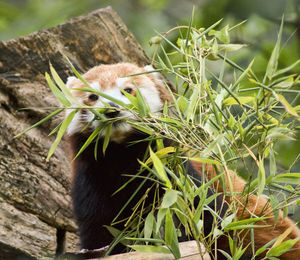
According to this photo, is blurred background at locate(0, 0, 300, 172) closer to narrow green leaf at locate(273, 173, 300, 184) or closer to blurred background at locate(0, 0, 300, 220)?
blurred background at locate(0, 0, 300, 220)

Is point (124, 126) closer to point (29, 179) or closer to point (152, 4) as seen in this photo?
point (29, 179)

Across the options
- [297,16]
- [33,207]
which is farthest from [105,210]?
[297,16]

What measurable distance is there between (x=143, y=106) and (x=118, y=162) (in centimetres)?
104

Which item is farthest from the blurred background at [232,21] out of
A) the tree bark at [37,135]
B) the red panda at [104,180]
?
the red panda at [104,180]

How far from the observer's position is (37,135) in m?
3.36

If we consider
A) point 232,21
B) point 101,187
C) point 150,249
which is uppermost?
point 232,21

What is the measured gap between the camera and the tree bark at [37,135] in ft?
9.87

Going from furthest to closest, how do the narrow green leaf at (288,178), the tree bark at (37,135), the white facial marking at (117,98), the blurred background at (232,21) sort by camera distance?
1. the tree bark at (37,135)
2. the blurred background at (232,21)
3. the white facial marking at (117,98)
4. the narrow green leaf at (288,178)

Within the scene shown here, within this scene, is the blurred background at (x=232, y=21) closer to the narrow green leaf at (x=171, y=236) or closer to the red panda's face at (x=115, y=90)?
the red panda's face at (x=115, y=90)

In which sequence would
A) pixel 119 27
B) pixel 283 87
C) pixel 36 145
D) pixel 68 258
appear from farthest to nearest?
pixel 119 27 < pixel 36 145 < pixel 68 258 < pixel 283 87

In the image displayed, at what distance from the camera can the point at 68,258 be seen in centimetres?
250

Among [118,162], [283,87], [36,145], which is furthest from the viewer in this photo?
[36,145]

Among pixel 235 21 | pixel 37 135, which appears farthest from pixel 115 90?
pixel 235 21

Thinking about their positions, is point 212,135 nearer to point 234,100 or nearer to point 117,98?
point 234,100
